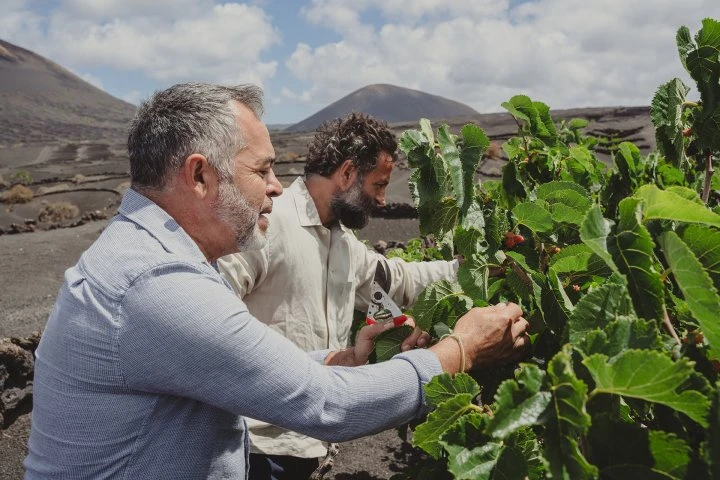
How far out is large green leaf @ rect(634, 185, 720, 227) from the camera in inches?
38.6

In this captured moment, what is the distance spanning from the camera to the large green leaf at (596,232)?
1035 mm

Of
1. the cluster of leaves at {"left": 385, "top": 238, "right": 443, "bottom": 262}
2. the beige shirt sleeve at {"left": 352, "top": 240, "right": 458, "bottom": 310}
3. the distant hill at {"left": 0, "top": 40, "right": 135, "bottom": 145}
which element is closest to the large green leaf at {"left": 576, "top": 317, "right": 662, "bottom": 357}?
the beige shirt sleeve at {"left": 352, "top": 240, "right": 458, "bottom": 310}

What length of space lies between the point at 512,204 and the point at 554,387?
1.39 meters

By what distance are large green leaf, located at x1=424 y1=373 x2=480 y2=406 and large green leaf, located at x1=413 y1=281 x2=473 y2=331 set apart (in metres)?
0.40

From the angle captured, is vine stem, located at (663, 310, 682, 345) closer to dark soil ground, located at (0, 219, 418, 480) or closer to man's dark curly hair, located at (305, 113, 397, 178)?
man's dark curly hair, located at (305, 113, 397, 178)

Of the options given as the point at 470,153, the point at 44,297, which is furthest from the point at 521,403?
the point at 44,297

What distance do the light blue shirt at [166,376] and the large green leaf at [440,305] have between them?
214 millimetres

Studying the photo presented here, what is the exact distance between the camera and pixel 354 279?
3180mm

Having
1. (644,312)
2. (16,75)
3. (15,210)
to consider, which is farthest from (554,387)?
(16,75)

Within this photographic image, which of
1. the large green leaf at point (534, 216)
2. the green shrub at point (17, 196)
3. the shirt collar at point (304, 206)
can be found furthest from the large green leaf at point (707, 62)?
the green shrub at point (17, 196)

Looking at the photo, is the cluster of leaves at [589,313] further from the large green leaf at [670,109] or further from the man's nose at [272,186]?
the man's nose at [272,186]

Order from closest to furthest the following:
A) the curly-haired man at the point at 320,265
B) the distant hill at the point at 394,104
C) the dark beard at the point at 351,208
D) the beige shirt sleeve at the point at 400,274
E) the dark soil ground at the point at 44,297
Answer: the curly-haired man at the point at 320,265 < the dark beard at the point at 351,208 < the beige shirt sleeve at the point at 400,274 < the dark soil ground at the point at 44,297 < the distant hill at the point at 394,104

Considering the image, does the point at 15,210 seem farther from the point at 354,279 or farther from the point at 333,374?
the point at 333,374

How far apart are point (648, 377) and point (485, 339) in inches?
27.6
